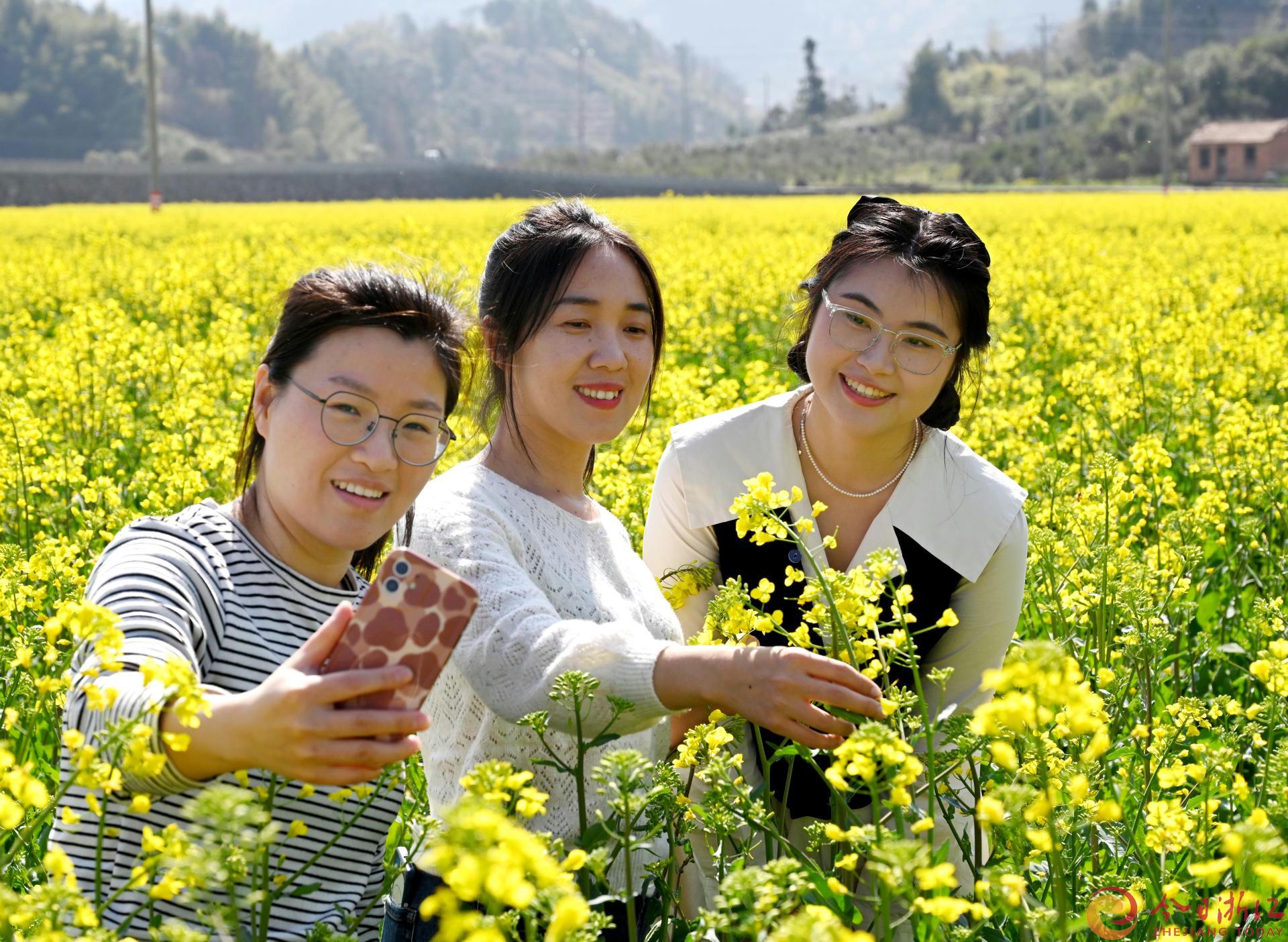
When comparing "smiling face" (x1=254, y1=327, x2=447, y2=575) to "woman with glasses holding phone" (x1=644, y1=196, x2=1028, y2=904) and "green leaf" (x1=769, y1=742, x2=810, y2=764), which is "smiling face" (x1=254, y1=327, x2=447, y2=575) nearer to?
"green leaf" (x1=769, y1=742, x2=810, y2=764)

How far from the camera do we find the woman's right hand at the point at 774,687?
155 cm

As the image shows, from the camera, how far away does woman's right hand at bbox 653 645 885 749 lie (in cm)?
155

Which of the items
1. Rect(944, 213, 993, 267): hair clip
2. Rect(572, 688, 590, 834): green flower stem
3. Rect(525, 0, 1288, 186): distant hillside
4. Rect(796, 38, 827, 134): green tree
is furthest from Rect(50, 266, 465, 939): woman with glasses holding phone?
Rect(796, 38, 827, 134): green tree

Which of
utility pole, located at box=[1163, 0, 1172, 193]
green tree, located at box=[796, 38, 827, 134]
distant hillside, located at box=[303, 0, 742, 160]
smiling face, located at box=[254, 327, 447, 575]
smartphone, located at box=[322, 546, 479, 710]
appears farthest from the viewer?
distant hillside, located at box=[303, 0, 742, 160]

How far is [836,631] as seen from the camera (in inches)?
63.7

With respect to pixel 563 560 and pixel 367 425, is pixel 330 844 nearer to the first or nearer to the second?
pixel 367 425

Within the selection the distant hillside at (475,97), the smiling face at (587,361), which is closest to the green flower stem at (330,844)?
the smiling face at (587,361)

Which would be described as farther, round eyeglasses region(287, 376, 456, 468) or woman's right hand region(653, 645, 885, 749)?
round eyeglasses region(287, 376, 456, 468)

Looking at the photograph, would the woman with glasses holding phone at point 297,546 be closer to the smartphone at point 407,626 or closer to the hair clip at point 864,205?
the smartphone at point 407,626

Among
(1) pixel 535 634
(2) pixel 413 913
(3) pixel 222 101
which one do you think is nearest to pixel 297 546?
(1) pixel 535 634

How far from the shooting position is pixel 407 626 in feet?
4.52

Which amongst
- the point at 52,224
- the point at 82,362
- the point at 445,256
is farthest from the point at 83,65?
the point at 82,362

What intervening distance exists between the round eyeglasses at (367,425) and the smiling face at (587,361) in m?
0.36

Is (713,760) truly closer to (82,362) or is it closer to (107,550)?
(107,550)
